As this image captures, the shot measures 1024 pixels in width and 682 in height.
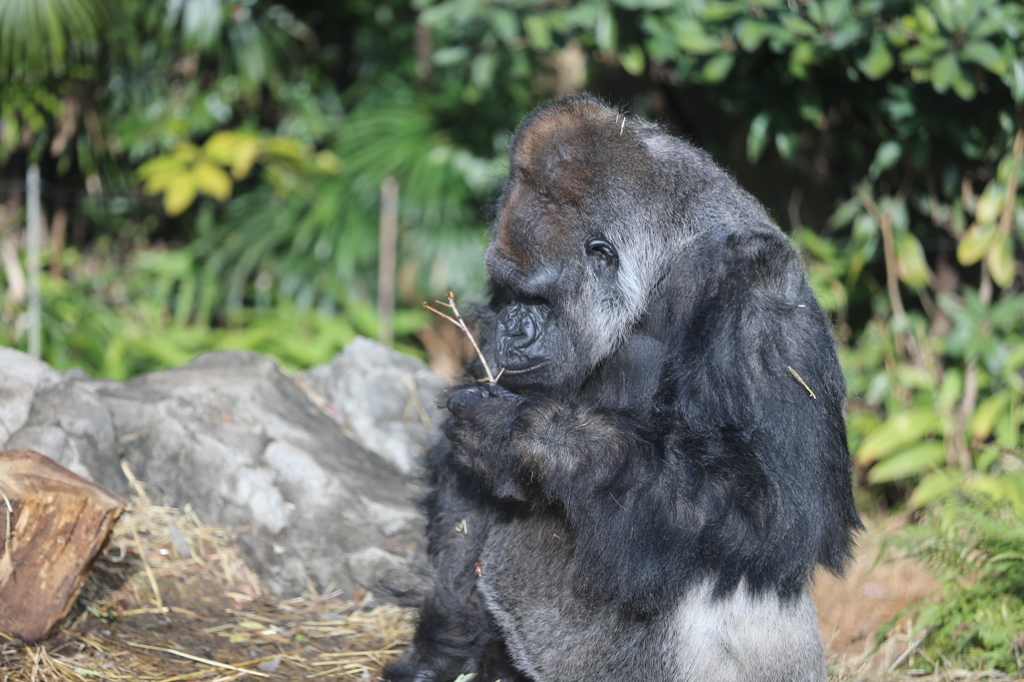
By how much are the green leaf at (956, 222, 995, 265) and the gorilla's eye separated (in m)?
3.58

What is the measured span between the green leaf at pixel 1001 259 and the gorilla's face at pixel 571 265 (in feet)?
11.6

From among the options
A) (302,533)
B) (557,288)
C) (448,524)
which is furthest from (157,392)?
(557,288)

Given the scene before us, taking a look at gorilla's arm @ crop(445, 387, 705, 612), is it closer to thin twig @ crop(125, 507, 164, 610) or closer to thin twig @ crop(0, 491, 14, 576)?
thin twig @ crop(0, 491, 14, 576)

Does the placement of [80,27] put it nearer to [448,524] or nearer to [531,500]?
[448,524]

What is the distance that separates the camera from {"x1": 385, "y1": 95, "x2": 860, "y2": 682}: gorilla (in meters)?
2.52

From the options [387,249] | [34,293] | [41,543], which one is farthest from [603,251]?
[387,249]

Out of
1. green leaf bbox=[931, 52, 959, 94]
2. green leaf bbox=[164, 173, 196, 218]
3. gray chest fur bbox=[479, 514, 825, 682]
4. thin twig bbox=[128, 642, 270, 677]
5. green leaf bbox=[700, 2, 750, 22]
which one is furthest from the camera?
green leaf bbox=[164, 173, 196, 218]

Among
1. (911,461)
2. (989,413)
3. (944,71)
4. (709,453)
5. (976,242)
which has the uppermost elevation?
(944,71)

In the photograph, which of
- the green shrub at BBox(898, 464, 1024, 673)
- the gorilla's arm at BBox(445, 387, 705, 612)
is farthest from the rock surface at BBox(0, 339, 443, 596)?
the green shrub at BBox(898, 464, 1024, 673)

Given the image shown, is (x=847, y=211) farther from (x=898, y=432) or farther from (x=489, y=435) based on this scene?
(x=489, y=435)

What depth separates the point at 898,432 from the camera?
226 inches

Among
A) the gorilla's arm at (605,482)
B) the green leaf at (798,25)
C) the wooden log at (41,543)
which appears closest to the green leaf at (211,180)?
the green leaf at (798,25)

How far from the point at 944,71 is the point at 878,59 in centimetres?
34

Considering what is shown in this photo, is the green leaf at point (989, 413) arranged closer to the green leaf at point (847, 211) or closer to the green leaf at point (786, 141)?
the green leaf at point (847, 211)
